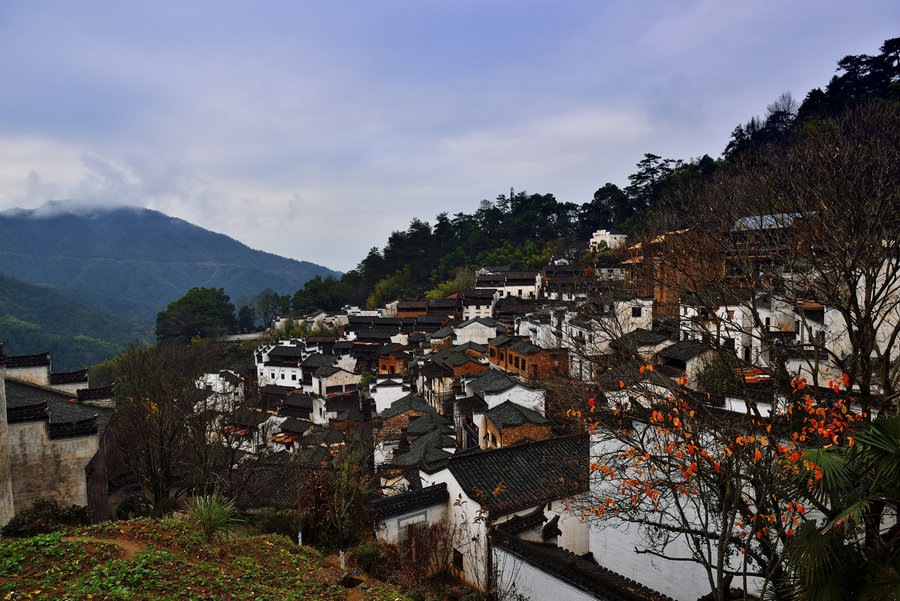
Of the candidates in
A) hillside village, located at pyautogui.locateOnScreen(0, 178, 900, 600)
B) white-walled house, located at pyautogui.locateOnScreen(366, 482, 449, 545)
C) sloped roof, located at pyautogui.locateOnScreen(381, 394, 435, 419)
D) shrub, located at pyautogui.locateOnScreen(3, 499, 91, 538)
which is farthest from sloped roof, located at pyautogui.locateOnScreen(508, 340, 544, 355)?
shrub, located at pyautogui.locateOnScreen(3, 499, 91, 538)

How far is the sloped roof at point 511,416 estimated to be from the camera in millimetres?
18953

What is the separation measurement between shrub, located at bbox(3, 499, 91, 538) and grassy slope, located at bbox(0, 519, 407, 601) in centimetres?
292

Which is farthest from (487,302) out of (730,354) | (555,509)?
(730,354)

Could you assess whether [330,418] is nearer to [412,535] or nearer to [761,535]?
[412,535]

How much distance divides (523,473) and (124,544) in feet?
28.0

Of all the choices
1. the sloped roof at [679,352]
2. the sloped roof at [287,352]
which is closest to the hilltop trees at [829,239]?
the sloped roof at [679,352]

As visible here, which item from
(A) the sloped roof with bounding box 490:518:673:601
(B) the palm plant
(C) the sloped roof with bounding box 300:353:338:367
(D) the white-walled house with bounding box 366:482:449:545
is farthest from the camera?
(C) the sloped roof with bounding box 300:353:338:367

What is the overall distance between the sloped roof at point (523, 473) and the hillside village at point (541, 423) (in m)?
0.04

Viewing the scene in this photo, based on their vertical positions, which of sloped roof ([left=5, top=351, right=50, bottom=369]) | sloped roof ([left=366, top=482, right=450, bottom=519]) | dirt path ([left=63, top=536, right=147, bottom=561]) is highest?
sloped roof ([left=5, top=351, right=50, bottom=369])

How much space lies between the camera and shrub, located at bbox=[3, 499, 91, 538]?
389 inches

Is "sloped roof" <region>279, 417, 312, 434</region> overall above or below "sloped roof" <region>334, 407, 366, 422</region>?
below

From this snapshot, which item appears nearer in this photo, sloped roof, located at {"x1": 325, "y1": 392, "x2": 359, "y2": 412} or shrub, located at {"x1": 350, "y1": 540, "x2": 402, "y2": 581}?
shrub, located at {"x1": 350, "y1": 540, "x2": 402, "y2": 581}

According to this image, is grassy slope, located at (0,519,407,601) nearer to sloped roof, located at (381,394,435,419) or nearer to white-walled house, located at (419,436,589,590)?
white-walled house, located at (419,436,589,590)

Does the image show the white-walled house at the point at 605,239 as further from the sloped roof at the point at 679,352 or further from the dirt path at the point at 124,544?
the dirt path at the point at 124,544
